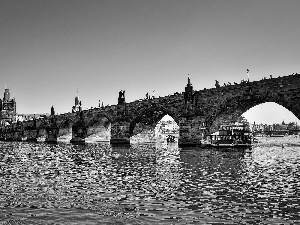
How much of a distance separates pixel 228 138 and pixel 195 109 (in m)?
6.65

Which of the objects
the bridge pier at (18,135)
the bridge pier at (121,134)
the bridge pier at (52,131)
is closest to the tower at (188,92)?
the bridge pier at (121,134)

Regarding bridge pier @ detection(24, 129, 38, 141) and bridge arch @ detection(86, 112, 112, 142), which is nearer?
bridge arch @ detection(86, 112, 112, 142)

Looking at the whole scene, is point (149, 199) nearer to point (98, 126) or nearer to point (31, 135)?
point (98, 126)

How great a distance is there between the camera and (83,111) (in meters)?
72.2

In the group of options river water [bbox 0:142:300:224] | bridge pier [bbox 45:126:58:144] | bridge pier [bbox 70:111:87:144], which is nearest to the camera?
river water [bbox 0:142:300:224]

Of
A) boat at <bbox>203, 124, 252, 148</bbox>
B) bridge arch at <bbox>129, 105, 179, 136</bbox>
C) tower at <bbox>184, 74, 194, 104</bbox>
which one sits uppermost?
tower at <bbox>184, 74, 194, 104</bbox>

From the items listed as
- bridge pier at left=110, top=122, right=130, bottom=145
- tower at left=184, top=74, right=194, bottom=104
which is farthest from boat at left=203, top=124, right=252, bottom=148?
bridge pier at left=110, top=122, right=130, bottom=145

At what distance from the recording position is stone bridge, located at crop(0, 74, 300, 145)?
120 ft

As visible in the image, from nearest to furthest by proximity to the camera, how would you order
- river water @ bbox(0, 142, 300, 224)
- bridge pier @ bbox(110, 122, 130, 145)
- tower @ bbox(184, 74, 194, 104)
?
river water @ bbox(0, 142, 300, 224) → tower @ bbox(184, 74, 194, 104) → bridge pier @ bbox(110, 122, 130, 145)

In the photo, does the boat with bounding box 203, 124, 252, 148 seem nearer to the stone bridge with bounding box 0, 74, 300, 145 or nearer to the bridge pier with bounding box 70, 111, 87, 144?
the stone bridge with bounding box 0, 74, 300, 145

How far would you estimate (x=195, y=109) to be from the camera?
44781 millimetres

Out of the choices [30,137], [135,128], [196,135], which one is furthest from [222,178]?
[30,137]

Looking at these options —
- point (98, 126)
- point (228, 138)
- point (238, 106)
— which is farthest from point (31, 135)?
point (238, 106)

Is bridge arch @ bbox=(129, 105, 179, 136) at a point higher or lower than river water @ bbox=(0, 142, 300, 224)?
higher
